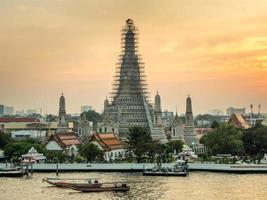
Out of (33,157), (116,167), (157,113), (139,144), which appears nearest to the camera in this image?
(116,167)

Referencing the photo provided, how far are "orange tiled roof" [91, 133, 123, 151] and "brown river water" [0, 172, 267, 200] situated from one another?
18.3 metres

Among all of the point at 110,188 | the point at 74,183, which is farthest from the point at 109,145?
the point at 110,188

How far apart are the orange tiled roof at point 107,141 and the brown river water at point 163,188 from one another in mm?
18337

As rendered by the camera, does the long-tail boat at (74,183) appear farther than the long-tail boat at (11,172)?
No

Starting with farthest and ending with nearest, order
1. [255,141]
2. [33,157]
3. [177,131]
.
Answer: [177,131] < [255,141] < [33,157]

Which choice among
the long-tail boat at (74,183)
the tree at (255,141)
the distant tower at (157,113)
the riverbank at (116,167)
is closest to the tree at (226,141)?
the tree at (255,141)

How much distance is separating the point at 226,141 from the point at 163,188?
1038 inches

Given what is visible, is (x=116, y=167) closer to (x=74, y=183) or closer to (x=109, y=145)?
(x=74, y=183)

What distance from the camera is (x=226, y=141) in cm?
7025

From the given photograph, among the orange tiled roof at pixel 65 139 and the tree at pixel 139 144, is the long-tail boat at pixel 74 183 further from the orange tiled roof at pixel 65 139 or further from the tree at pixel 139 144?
the orange tiled roof at pixel 65 139

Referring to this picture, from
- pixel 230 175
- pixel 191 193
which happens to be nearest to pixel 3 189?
pixel 191 193

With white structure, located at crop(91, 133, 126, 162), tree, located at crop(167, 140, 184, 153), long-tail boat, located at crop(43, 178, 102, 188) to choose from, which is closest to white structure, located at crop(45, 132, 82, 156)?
white structure, located at crop(91, 133, 126, 162)

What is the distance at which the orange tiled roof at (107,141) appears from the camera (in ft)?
243

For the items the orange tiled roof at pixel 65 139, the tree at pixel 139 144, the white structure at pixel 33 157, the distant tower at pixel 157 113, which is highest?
the distant tower at pixel 157 113
